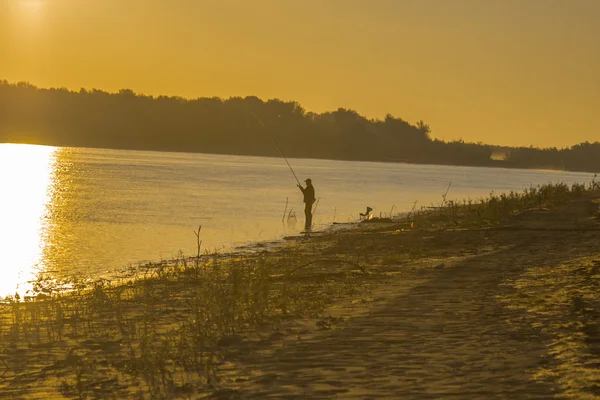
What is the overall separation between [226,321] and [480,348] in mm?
3170

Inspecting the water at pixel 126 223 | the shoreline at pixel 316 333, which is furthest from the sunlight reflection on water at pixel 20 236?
the shoreline at pixel 316 333

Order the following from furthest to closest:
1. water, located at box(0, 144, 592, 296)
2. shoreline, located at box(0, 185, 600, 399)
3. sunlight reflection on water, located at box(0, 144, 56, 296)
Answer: water, located at box(0, 144, 592, 296)
sunlight reflection on water, located at box(0, 144, 56, 296)
shoreline, located at box(0, 185, 600, 399)

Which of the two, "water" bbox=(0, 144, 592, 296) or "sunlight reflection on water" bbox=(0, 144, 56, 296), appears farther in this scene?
"water" bbox=(0, 144, 592, 296)

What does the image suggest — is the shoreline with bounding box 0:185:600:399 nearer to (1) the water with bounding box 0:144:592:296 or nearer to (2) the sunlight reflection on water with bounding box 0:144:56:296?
(2) the sunlight reflection on water with bounding box 0:144:56:296

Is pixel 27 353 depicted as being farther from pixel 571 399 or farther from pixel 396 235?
pixel 396 235

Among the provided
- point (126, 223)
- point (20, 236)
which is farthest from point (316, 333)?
point (126, 223)

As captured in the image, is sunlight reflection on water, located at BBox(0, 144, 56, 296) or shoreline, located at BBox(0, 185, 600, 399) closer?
shoreline, located at BBox(0, 185, 600, 399)

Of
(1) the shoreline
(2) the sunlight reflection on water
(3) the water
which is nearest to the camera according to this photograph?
(1) the shoreline

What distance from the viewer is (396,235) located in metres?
21.9

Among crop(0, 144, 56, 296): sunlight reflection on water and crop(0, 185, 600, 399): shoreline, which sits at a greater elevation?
crop(0, 185, 600, 399): shoreline

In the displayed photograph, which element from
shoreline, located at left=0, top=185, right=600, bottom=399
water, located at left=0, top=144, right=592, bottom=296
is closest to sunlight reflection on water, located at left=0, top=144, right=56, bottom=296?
water, located at left=0, top=144, right=592, bottom=296

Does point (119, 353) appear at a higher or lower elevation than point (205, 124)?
lower

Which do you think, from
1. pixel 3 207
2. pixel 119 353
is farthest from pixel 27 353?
pixel 3 207

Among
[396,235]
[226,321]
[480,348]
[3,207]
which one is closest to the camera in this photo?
[480,348]
